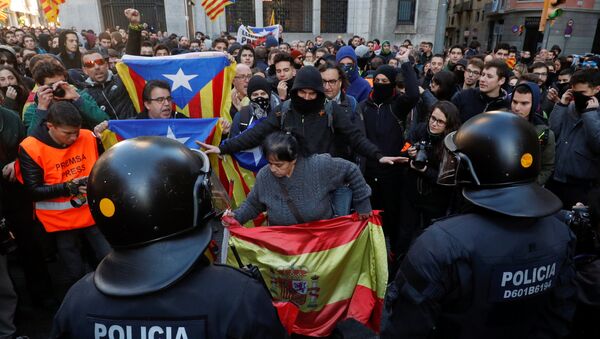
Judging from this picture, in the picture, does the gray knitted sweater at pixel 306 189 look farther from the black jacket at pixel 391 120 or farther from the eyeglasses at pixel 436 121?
the black jacket at pixel 391 120

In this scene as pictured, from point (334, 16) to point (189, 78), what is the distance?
870 inches

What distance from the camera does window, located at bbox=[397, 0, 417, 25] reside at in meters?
23.9

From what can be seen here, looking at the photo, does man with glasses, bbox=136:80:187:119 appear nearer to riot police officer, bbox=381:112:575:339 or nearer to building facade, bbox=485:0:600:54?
riot police officer, bbox=381:112:575:339

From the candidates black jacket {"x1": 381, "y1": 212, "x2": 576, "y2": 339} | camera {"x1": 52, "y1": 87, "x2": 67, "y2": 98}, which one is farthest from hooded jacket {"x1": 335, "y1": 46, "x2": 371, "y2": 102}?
black jacket {"x1": 381, "y1": 212, "x2": 576, "y2": 339}

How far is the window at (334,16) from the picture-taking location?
24.7 metres

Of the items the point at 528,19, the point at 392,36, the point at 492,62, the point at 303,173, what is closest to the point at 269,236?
the point at 303,173

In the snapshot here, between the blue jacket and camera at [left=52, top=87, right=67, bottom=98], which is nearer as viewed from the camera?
camera at [left=52, top=87, right=67, bottom=98]

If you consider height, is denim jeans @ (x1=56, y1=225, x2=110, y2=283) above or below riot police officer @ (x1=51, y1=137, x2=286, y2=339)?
below

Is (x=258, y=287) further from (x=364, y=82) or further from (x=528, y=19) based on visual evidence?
(x=528, y=19)

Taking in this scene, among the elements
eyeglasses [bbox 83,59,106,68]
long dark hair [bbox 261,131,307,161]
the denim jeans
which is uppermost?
eyeglasses [bbox 83,59,106,68]

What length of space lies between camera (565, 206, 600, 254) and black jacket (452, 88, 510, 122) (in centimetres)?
247

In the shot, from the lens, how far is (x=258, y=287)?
4.59 ft

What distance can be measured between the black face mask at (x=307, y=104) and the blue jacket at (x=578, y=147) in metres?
2.75

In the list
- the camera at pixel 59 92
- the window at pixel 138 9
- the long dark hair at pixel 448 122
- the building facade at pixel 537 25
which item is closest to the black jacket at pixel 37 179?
the camera at pixel 59 92
